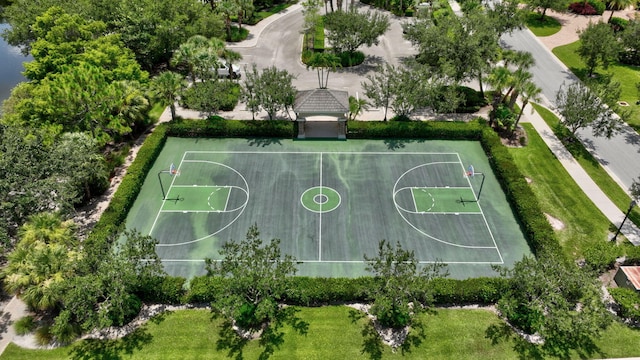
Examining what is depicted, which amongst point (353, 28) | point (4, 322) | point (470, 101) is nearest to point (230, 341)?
point (4, 322)

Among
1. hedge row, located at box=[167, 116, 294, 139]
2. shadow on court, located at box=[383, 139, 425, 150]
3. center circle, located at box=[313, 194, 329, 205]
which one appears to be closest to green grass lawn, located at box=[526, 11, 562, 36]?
shadow on court, located at box=[383, 139, 425, 150]

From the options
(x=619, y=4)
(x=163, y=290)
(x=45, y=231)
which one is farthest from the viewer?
(x=619, y=4)

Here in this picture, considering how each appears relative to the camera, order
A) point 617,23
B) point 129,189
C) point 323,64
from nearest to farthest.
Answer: point 129,189 < point 323,64 < point 617,23

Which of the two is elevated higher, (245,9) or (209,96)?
(245,9)

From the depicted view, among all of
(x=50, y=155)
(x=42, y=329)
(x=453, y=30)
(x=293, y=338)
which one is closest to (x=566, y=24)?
(x=453, y=30)

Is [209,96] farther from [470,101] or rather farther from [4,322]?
[470,101]

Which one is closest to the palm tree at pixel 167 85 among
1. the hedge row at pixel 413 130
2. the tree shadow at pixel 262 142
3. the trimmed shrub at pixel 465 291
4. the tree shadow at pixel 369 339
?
the tree shadow at pixel 262 142

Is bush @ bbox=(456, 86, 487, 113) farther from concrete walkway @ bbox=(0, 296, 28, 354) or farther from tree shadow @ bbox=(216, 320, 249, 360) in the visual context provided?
concrete walkway @ bbox=(0, 296, 28, 354)

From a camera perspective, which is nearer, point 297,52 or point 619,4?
Result: point 297,52

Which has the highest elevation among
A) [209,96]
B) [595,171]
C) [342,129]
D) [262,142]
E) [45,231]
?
[209,96]
